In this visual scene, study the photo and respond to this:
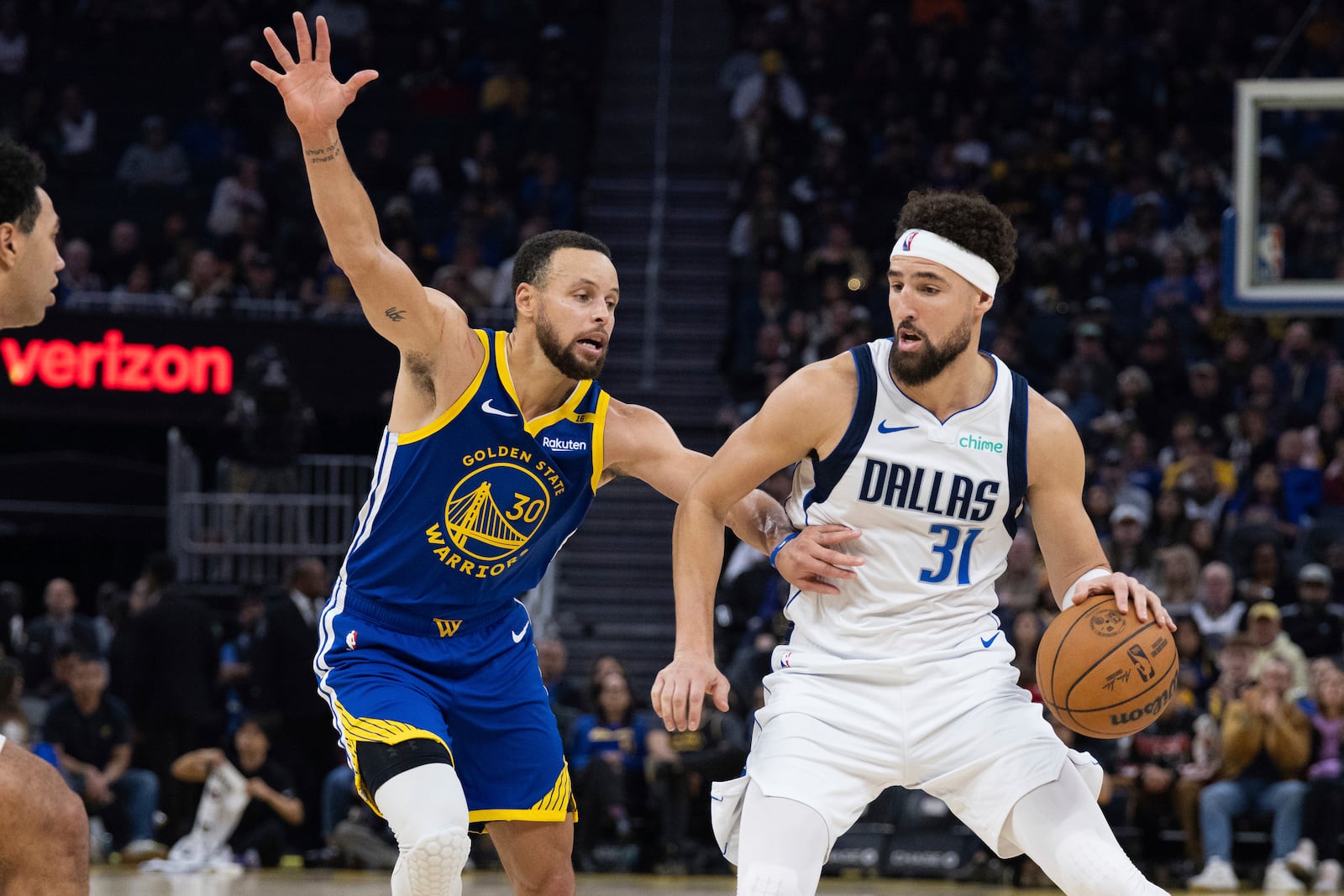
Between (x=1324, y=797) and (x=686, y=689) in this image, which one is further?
(x=1324, y=797)

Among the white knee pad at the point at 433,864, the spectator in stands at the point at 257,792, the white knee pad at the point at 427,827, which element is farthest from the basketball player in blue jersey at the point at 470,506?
the spectator in stands at the point at 257,792

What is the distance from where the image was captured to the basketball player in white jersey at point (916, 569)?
481 centimetres

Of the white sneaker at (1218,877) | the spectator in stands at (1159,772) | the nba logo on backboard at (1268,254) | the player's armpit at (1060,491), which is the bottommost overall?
the white sneaker at (1218,877)

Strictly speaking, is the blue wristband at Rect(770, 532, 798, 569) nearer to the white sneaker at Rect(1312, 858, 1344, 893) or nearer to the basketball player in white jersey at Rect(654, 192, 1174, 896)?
the basketball player in white jersey at Rect(654, 192, 1174, 896)

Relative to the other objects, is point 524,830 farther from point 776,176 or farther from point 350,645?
point 776,176

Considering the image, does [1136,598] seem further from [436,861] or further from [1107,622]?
[436,861]

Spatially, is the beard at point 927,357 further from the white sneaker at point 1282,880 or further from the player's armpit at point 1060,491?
the white sneaker at point 1282,880

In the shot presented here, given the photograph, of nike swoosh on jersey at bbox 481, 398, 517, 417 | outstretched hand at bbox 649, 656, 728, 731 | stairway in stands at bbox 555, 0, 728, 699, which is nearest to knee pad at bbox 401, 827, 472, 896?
outstretched hand at bbox 649, 656, 728, 731

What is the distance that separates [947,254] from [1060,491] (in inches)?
30.5

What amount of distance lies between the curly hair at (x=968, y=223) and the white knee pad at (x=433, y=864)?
218 centimetres

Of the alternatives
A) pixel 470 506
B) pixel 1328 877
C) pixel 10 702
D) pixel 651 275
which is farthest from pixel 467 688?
pixel 651 275

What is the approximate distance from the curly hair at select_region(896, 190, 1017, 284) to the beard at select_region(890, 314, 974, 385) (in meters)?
0.25

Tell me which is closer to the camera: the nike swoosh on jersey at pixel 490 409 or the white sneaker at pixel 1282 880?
the nike swoosh on jersey at pixel 490 409

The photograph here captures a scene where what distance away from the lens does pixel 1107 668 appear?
4840 millimetres
